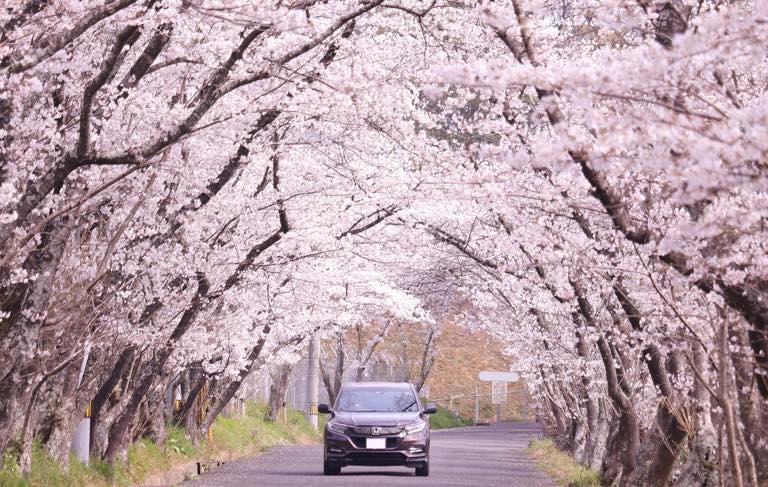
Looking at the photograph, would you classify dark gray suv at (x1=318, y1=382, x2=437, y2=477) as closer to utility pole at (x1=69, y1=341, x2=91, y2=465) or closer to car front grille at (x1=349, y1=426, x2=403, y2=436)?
car front grille at (x1=349, y1=426, x2=403, y2=436)

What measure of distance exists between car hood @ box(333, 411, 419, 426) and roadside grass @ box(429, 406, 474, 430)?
32.2 m

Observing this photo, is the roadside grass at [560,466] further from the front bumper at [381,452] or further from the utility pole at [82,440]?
the utility pole at [82,440]

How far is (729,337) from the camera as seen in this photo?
9875 millimetres

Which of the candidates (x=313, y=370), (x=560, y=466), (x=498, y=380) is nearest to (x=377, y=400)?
(x=560, y=466)

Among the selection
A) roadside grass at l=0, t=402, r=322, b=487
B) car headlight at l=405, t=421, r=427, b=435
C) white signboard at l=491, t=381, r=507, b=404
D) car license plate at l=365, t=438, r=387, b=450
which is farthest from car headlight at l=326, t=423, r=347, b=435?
white signboard at l=491, t=381, r=507, b=404

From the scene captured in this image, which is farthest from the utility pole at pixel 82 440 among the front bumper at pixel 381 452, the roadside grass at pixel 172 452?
the front bumper at pixel 381 452

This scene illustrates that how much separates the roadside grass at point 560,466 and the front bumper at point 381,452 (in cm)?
220

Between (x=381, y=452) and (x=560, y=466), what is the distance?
14.8ft

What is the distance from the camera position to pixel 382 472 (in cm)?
2142

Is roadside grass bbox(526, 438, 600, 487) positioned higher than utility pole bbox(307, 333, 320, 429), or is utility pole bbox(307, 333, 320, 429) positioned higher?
utility pole bbox(307, 333, 320, 429)

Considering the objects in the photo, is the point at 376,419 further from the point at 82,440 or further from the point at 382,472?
the point at 82,440

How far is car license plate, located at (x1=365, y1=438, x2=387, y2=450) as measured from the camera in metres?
19.6

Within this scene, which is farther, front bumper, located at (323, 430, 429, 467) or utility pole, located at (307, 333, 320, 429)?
utility pole, located at (307, 333, 320, 429)

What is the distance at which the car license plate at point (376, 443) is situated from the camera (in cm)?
1961
